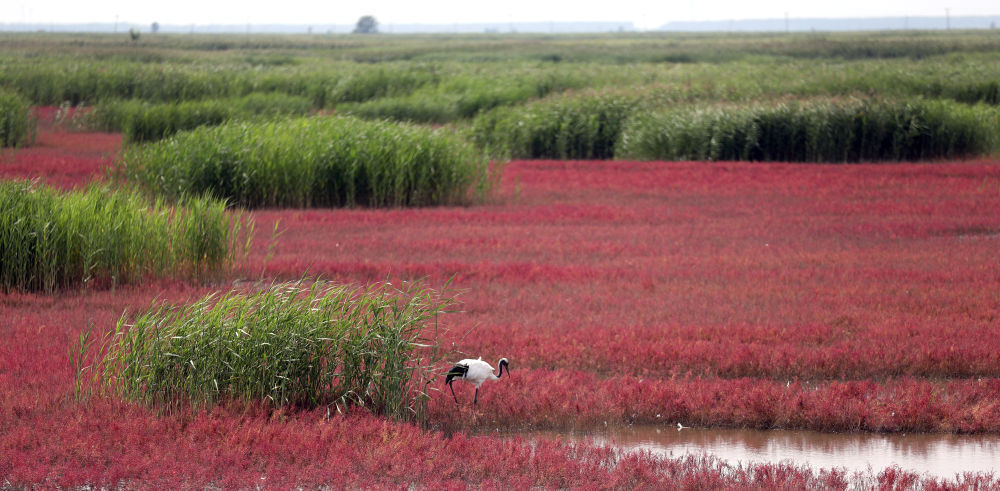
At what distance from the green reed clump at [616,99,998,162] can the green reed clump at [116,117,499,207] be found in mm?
9906

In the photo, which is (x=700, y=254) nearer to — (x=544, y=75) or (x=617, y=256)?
(x=617, y=256)

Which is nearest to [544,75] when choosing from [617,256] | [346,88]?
[346,88]

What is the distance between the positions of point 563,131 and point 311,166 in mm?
13499

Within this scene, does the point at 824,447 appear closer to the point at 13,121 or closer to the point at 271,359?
the point at 271,359

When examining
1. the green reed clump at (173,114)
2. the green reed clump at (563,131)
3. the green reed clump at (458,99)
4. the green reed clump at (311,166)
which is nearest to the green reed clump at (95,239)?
the green reed clump at (311,166)

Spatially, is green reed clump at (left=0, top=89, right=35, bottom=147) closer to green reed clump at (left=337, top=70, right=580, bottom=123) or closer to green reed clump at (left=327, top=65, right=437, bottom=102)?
green reed clump at (left=337, top=70, right=580, bottom=123)

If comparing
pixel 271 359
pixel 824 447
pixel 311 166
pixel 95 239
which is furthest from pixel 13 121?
pixel 824 447

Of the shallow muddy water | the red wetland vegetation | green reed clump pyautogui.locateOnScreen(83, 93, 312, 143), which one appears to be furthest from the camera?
green reed clump pyautogui.locateOnScreen(83, 93, 312, 143)

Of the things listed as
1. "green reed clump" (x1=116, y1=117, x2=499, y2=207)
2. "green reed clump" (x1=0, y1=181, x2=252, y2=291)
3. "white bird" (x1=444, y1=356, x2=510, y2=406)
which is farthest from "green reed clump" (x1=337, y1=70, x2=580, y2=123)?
"white bird" (x1=444, y1=356, x2=510, y2=406)

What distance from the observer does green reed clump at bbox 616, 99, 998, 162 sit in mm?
28891

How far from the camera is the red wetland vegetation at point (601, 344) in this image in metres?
6.72

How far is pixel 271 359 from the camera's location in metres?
7.70

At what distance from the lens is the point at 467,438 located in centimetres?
749

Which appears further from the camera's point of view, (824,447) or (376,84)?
(376,84)
